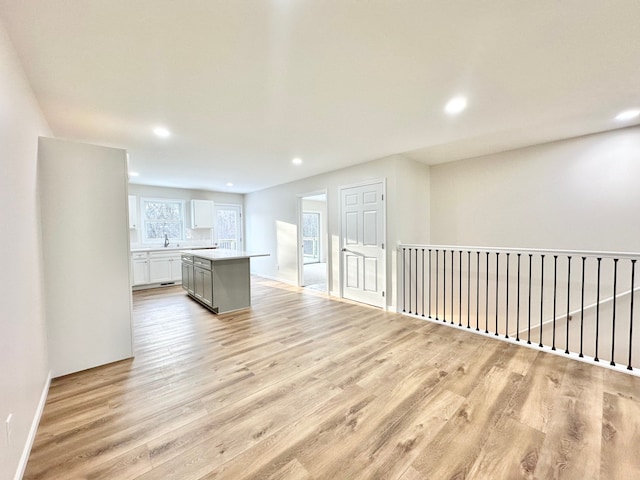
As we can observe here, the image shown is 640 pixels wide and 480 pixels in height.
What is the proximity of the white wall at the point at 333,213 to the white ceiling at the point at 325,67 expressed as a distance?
1.07 metres

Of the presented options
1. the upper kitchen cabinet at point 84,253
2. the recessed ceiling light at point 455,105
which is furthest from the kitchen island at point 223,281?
the recessed ceiling light at point 455,105

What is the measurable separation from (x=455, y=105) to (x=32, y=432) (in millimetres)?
4062

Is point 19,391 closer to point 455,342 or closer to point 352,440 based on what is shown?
point 352,440

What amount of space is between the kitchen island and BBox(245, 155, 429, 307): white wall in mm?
1732

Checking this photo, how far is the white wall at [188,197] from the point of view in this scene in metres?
6.52

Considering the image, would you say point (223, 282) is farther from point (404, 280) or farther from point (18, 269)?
point (404, 280)

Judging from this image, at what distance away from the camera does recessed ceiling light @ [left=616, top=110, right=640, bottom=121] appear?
275 centimetres

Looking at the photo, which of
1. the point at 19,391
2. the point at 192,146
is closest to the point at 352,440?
the point at 19,391

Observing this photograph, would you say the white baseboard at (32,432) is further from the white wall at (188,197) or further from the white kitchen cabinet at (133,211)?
the white wall at (188,197)

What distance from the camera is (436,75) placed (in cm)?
207

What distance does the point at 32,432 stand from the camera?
1.65 metres

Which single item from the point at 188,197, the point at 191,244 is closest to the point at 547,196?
the point at 191,244

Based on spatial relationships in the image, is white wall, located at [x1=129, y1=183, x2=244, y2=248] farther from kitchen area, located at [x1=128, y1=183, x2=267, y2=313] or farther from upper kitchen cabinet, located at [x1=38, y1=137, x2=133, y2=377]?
upper kitchen cabinet, located at [x1=38, y1=137, x2=133, y2=377]

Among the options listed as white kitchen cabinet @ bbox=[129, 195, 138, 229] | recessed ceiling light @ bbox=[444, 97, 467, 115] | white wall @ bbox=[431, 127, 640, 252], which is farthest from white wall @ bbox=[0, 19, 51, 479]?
white wall @ bbox=[431, 127, 640, 252]
